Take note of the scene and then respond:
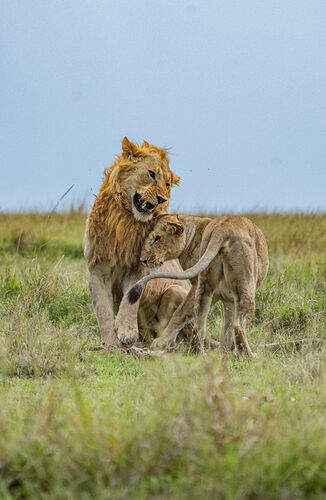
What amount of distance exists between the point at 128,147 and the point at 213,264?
133 cm

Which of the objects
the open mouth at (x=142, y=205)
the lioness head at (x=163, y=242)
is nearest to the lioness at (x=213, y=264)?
the lioness head at (x=163, y=242)

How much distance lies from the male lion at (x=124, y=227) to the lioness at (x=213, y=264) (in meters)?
0.16

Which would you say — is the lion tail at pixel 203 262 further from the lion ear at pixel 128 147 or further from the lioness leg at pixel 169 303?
the lion ear at pixel 128 147

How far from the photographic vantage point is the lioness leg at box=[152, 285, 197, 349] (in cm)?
578

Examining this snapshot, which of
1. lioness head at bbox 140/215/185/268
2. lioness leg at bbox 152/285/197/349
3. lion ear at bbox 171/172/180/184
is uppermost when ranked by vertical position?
lion ear at bbox 171/172/180/184

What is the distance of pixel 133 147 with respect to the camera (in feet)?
20.6

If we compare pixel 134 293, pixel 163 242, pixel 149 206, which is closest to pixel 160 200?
pixel 149 206

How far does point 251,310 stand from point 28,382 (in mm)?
1602

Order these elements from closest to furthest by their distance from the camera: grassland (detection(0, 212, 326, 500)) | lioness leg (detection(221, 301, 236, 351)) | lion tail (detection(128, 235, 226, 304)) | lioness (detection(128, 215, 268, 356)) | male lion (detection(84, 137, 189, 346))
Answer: grassland (detection(0, 212, 326, 500))
lion tail (detection(128, 235, 226, 304))
lioness (detection(128, 215, 268, 356))
lioness leg (detection(221, 301, 236, 351))
male lion (detection(84, 137, 189, 346))

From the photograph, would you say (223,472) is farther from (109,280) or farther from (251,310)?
(109,280)

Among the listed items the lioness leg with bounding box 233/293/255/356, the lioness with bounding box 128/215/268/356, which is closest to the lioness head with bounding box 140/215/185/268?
the lioness with bounding box 128/215/268/356

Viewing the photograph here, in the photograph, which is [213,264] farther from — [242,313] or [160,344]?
[160,344]

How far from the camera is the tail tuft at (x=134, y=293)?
5777 mm

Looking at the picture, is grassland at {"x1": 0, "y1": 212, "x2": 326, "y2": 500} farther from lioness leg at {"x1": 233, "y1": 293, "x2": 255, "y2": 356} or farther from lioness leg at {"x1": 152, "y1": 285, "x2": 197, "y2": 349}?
lioness leg at {"x1": 152, "y1": 285, "x2": 197, "y2": 349}
